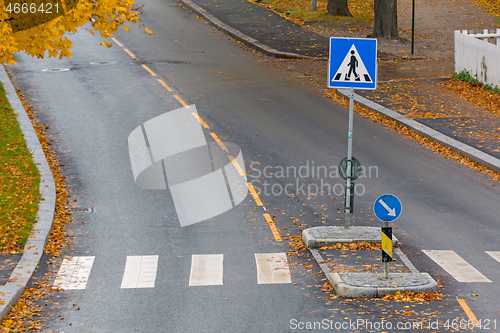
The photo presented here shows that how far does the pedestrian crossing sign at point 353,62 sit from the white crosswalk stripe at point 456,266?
3.16 m

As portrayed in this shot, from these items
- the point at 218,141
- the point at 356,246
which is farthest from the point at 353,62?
the point at 218,141

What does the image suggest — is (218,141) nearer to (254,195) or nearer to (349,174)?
(254,195)

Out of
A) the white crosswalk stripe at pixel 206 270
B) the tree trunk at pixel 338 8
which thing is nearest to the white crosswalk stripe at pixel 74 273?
the white crosswalk stripe at pixel 206 270

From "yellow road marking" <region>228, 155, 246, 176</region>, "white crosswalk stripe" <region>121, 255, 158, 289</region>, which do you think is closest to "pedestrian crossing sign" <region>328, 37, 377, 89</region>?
"white crosswalk stripe" <region>121, 255, 158, 289</region>

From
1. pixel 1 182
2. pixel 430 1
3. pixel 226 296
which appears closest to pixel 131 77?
pixel 1 182

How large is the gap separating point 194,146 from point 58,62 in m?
12.4

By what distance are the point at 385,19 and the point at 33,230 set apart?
2298cm

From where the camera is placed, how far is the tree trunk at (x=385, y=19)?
105 ft

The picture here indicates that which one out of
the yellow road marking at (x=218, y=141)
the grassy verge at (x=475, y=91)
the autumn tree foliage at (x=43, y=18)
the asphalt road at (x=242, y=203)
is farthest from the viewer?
the grassy verge at (x=475, y=91)

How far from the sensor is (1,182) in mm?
15664

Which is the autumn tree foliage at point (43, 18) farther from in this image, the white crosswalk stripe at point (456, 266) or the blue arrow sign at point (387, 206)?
the white crosswalk stripe at point (456, 266)

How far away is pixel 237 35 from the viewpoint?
33531mm

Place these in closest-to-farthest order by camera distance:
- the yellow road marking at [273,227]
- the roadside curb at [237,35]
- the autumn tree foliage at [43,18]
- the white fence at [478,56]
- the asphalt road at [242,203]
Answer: the asphalt road at [242,203] < the autumn tree foliage at [43,18] < the yellow road marking at [273,227] < the white fence at [478,56] < the roadside curb at [237,35]

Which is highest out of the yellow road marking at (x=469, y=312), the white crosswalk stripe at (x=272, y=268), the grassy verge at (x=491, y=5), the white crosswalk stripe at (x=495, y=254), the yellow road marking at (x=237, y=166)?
the grassy verge at (x=491, y=5)
